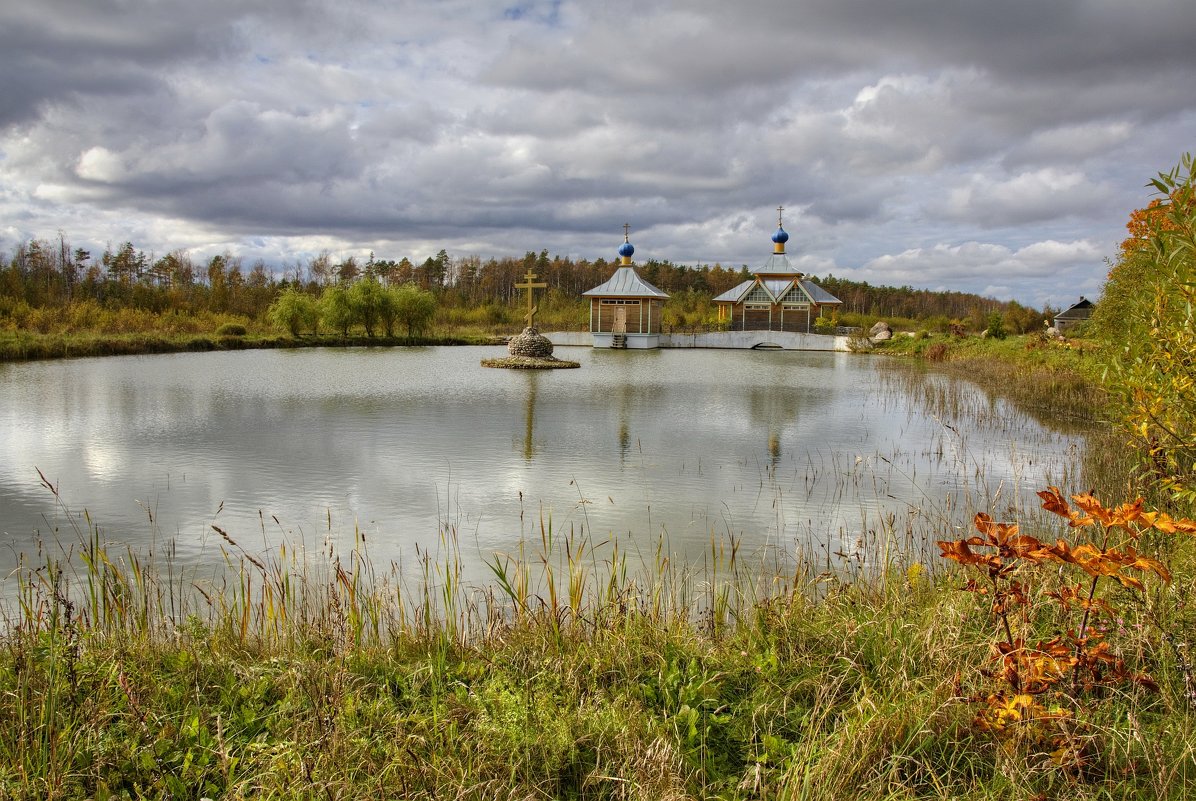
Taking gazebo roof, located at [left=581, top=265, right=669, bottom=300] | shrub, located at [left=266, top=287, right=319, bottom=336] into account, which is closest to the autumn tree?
gazebo roof, located at [left=581, top=265, right=669, bottom=300]

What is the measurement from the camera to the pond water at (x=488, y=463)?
6027 millimetres

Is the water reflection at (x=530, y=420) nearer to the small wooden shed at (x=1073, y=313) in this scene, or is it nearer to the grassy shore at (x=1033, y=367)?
the grassy shore at (x=1033, y=367)

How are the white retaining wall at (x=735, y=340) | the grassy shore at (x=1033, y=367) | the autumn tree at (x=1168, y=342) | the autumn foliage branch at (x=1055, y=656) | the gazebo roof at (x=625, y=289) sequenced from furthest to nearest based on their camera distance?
1. the white retaining wall at (x=735, y=340)
2. the gazebo roof at (x=625, y=289)
3. the grassy shore at (x=1033, y=367)
4. the autumn tree at (x=1168, y=342)
5. the autumn foliage branch at (x=1055, y=656)

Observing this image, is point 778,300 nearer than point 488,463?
No

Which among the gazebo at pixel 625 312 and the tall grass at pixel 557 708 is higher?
the gazebo at pixel 625 312

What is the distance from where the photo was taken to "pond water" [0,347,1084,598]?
6027 millimetres

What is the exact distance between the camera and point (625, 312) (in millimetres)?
39812

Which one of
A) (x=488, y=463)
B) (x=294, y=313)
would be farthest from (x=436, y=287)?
(x=488, y=463)

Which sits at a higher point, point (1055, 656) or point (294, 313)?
point (294, 313)

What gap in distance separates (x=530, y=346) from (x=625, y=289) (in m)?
14.1

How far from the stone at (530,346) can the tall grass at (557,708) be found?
22351 mm

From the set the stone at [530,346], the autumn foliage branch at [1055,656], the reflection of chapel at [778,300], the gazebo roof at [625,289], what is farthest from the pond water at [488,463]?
the reflection of chapel at [778,300]

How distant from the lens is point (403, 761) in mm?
2471

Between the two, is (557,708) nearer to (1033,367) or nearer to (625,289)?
(1033,367)
